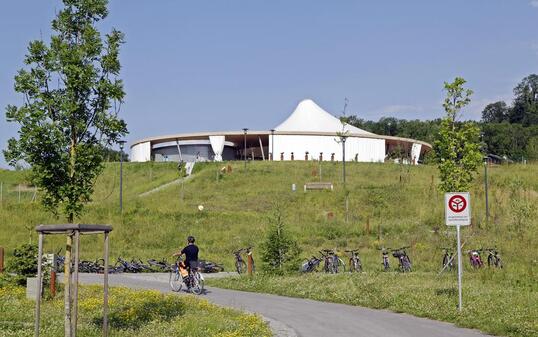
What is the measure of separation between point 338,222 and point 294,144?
167ft

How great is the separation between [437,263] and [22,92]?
1856 cm

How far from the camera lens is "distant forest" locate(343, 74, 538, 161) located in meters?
113

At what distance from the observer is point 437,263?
24.9 m

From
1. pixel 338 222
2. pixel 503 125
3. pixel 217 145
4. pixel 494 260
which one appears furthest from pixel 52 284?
pixel 503 125

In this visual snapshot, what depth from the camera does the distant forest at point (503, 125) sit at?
113 meters

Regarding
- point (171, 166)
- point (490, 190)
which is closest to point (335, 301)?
point (490, 190)

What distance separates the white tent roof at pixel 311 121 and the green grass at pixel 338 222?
103ft

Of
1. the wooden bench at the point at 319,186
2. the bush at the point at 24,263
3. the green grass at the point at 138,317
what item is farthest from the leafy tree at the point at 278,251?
the wooden bench at the point at 319,186

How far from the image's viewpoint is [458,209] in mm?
14789

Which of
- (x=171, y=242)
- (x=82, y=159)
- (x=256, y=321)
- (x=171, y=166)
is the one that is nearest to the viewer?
(x=82, y=159)

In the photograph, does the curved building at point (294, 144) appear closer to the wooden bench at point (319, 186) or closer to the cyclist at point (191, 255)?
the wooden bench at point (319, 186)

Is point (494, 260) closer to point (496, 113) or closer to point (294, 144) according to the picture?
point (294, 144)

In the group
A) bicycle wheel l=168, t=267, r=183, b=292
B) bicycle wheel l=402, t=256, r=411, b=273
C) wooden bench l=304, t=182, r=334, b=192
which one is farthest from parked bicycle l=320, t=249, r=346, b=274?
wooden bench l=304, t=182, r=334, b=192

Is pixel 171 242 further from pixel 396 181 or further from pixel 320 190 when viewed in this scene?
pixel 396 181
